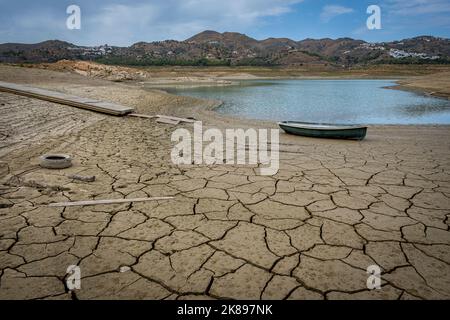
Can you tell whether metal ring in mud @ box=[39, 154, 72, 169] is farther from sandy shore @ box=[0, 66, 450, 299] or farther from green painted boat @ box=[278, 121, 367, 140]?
green painted boat @ box=[278, 121, 367, 140]

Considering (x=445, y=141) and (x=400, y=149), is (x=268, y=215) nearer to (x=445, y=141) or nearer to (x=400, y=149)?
(x=400, y=149)

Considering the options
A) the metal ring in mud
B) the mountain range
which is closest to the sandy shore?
the metal ring in mud

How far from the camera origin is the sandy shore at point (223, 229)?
7.09 ft

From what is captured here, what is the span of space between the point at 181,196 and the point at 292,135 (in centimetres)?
572

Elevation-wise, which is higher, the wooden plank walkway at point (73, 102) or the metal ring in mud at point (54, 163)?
the wooden plank walkway at point (73, 102)

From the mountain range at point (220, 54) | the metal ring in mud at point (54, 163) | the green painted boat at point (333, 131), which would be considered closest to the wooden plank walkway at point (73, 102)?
the metal ring in mud at point (54, 163)

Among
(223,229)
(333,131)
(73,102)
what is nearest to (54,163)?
(223,229)

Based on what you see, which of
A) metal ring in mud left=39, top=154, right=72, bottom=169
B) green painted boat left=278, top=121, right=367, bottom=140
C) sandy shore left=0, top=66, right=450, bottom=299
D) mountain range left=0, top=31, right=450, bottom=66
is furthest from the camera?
mountain range left=0, top=31, right=450, bottom=66

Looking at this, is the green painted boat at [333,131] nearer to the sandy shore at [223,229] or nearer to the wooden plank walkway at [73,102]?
the sandy shore at [223,229]

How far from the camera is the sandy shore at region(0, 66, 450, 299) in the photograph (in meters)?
2.16

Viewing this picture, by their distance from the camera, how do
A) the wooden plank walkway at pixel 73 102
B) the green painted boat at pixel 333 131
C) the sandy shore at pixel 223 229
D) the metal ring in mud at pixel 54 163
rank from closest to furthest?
the sandy shore at pixel 223 229
the metal ring in mud at pixel 54 163
the green painted boat at pixel 333 131
the wooden plank walkway at pixel 73 102

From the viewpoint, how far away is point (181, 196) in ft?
12.2

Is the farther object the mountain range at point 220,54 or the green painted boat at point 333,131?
the mountain range at point 220,54
